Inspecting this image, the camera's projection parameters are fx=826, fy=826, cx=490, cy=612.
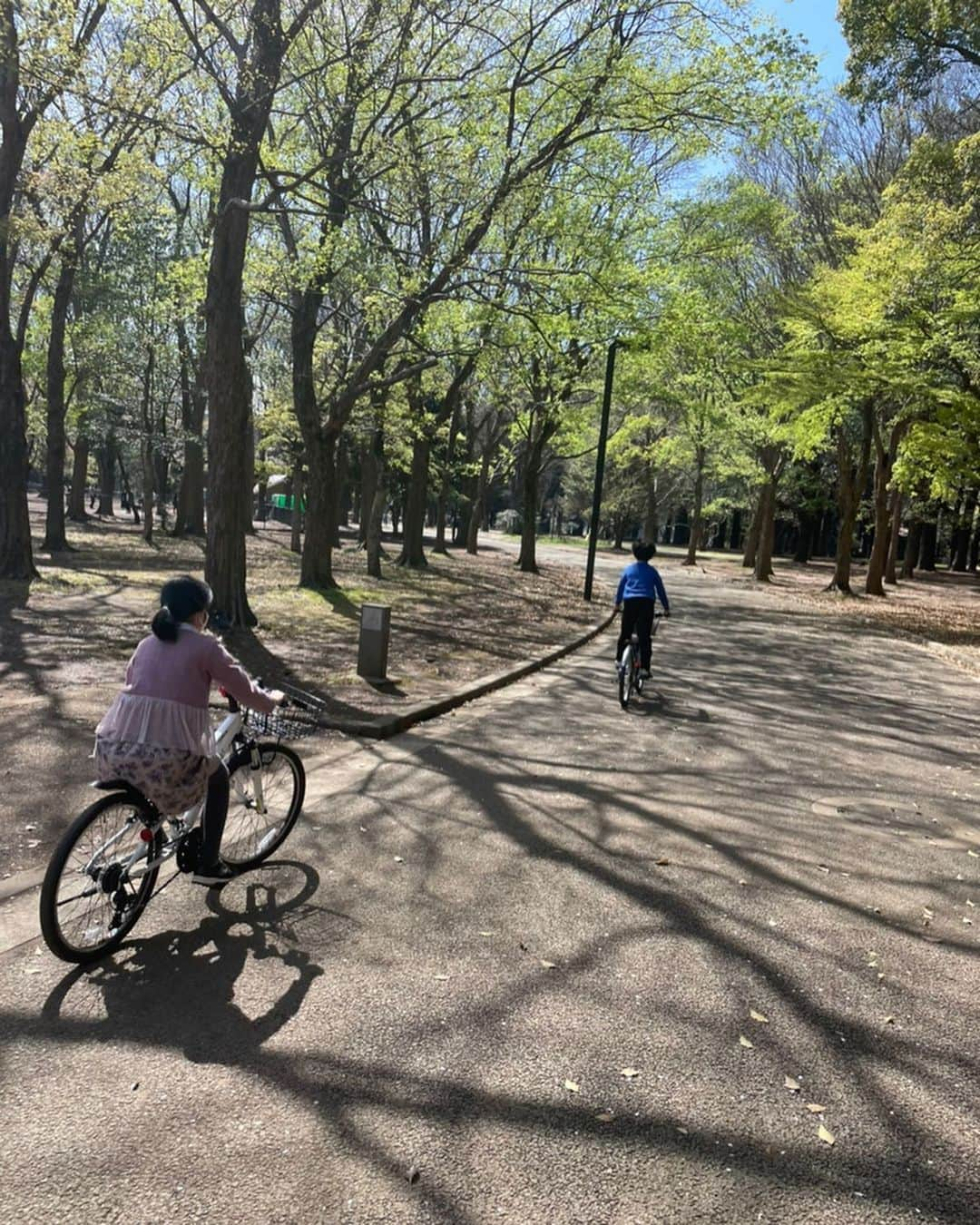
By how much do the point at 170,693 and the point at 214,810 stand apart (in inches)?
26.1

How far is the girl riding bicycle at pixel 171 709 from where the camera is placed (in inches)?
141

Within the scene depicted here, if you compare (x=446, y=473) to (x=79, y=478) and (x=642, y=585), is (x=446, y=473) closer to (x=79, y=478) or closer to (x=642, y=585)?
(x=79, y=478)

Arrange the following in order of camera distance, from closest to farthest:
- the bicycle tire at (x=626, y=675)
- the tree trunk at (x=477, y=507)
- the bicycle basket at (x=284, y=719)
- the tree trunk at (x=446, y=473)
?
the bicycle basket at (x=284, y=719), the bicycle tire at (x=626, y=675), the tree trunk at (x=446, y=473), the tree trunk at (x=477, y=507)

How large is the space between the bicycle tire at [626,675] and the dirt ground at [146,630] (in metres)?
1.98

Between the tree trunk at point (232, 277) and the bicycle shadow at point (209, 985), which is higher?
the tree trunk at point (232, 277)

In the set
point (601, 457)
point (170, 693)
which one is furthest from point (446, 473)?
point (170, 693)

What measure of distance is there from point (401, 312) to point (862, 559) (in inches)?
1775

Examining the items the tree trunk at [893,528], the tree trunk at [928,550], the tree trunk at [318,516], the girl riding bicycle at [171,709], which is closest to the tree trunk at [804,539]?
the tree trunk at [928,550]

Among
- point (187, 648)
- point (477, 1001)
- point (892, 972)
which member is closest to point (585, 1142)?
Answer: point (477, 1001)

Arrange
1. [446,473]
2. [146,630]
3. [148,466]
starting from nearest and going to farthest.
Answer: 1. [146,630]
2. [148,466]
3. [446,473]

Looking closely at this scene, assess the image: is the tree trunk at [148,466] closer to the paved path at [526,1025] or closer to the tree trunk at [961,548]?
the paved path at [526,1025]

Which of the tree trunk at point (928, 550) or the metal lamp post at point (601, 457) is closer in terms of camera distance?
the metal lamp post at point (601, 457)

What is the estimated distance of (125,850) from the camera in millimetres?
3588

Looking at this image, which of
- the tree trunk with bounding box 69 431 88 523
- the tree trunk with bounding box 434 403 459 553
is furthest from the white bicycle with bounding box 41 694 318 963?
the tree trunk with bounding box 69 431 88 523
